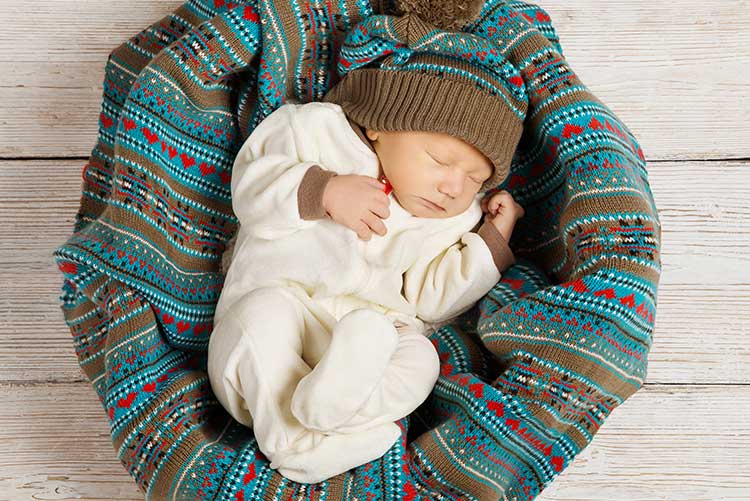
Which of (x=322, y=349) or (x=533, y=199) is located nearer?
(x=322, y=349)

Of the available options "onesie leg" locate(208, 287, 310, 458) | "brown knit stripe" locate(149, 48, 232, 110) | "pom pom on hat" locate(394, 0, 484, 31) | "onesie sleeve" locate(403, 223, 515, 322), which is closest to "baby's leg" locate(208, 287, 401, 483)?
"onesie leg" locate(208, 287, 310, 458)

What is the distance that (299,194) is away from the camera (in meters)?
0.99

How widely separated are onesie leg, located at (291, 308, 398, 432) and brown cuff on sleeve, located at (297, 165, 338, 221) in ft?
0.58

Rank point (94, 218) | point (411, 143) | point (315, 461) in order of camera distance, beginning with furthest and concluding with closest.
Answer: point (94, 218) < point (411, 143) < point (315, 461)

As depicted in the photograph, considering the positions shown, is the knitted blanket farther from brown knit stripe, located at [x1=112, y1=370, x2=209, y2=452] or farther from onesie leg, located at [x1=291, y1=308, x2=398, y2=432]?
onesie leg, located at [x1=291, y1=308, x2=398, y2=432]

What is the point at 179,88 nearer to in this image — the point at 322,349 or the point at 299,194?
the point at 299,194

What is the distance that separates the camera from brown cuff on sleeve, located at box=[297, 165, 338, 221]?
39.1 inches

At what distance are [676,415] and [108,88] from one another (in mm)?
1042

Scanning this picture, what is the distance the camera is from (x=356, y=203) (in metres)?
1.00

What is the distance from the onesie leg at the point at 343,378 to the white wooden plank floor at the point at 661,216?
1.61 ft

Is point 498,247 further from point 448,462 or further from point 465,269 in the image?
point 448,462

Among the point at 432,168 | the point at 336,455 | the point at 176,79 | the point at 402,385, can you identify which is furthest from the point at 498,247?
the point at 176,79

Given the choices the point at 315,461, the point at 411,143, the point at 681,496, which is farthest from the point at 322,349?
the point at 681,496

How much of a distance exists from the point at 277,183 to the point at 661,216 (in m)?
0.68
